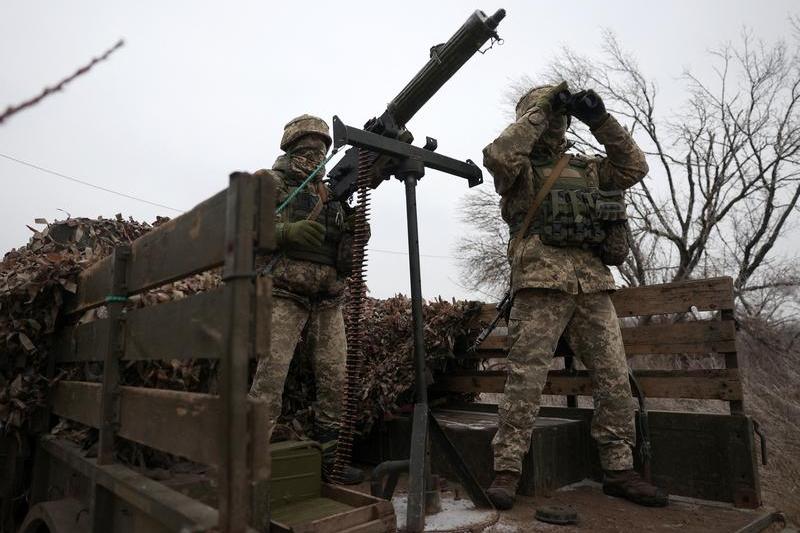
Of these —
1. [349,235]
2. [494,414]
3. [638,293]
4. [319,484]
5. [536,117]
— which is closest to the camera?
[319,484]

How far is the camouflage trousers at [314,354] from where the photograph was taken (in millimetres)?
3645

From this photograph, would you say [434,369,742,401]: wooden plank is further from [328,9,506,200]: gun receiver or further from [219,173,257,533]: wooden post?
[219,173,257,533]: wooden post

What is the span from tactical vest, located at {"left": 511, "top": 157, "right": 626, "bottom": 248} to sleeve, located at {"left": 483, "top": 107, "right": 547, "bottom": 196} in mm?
319

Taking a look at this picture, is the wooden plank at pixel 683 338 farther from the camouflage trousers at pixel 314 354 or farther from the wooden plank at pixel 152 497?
the wooden plank at pixel 152 497

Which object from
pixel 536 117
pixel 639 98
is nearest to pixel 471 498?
pixel 536 117

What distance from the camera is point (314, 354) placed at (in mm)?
4098

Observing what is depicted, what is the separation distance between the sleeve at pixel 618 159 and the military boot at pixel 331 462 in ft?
8.70

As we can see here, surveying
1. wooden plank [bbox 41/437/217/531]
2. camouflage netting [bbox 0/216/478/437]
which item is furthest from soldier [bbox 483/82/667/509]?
wooden plank [bbox 41/437/217/531]

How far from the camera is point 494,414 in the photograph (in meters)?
4.62

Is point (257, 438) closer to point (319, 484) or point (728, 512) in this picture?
point (319, 484)

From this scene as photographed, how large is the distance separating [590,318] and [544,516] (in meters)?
1.30

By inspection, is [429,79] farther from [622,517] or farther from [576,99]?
[622,517]

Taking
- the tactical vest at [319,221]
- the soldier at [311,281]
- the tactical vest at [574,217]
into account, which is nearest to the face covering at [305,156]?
the soldier at [311,281]

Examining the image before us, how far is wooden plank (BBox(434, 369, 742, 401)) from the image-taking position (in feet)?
11.1
